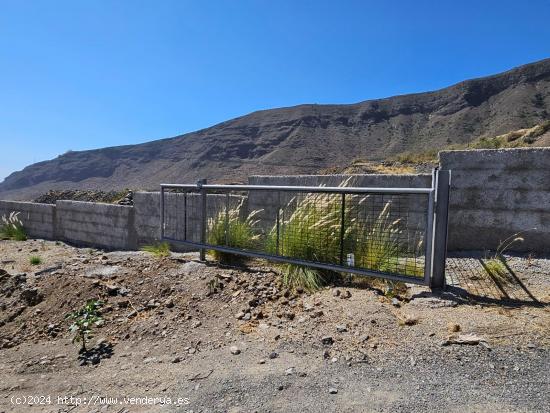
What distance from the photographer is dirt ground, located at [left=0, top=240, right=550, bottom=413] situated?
8.21 ft

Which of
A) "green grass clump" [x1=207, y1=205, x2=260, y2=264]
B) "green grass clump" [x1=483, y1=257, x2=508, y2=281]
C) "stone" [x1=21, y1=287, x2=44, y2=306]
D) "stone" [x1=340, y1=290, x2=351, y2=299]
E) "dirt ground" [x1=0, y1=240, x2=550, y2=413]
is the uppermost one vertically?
"green grass clump" [x1=207, y1=205, x2=260, y2=264]

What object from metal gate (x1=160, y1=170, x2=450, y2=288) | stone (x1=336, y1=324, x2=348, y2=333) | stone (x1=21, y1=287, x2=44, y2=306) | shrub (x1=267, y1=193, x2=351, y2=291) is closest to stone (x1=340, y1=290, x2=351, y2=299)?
metal gate (x1=160, y1=170, x2=450, y2=288)

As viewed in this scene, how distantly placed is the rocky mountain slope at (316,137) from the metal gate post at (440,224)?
46238 mm

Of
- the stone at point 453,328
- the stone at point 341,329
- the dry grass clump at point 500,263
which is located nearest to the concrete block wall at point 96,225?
the stone at point 341,329

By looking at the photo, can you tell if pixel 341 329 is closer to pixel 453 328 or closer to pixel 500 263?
pixel 453 328

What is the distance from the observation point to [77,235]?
Answer: 10.9 m

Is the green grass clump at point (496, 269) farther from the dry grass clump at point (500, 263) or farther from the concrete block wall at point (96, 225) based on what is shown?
the concrete block wall at point (96, 225)

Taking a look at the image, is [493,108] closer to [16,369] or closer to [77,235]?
[77,235]

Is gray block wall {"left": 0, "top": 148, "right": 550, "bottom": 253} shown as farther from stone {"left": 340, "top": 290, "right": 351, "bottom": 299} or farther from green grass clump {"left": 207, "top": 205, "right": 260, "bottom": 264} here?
stone {"left": 340, "top": 290, "right": 351, "bottom": 299}

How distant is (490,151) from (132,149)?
303 feet

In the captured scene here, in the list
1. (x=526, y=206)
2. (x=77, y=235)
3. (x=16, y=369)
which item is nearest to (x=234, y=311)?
(x=16, y=369)

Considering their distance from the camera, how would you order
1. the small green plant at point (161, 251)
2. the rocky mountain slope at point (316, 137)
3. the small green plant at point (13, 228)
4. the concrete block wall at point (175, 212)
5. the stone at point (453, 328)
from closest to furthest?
the stone at point (453, 328)
the small green plant at point (161, 251)
the concrete block wall at point (175, 212)
the small green plant at point (13, 228)
the rocky mountain slope at point (316, 137)

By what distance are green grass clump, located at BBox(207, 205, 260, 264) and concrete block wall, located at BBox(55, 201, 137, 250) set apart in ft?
13.0

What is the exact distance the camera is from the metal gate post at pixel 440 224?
3.88 m
